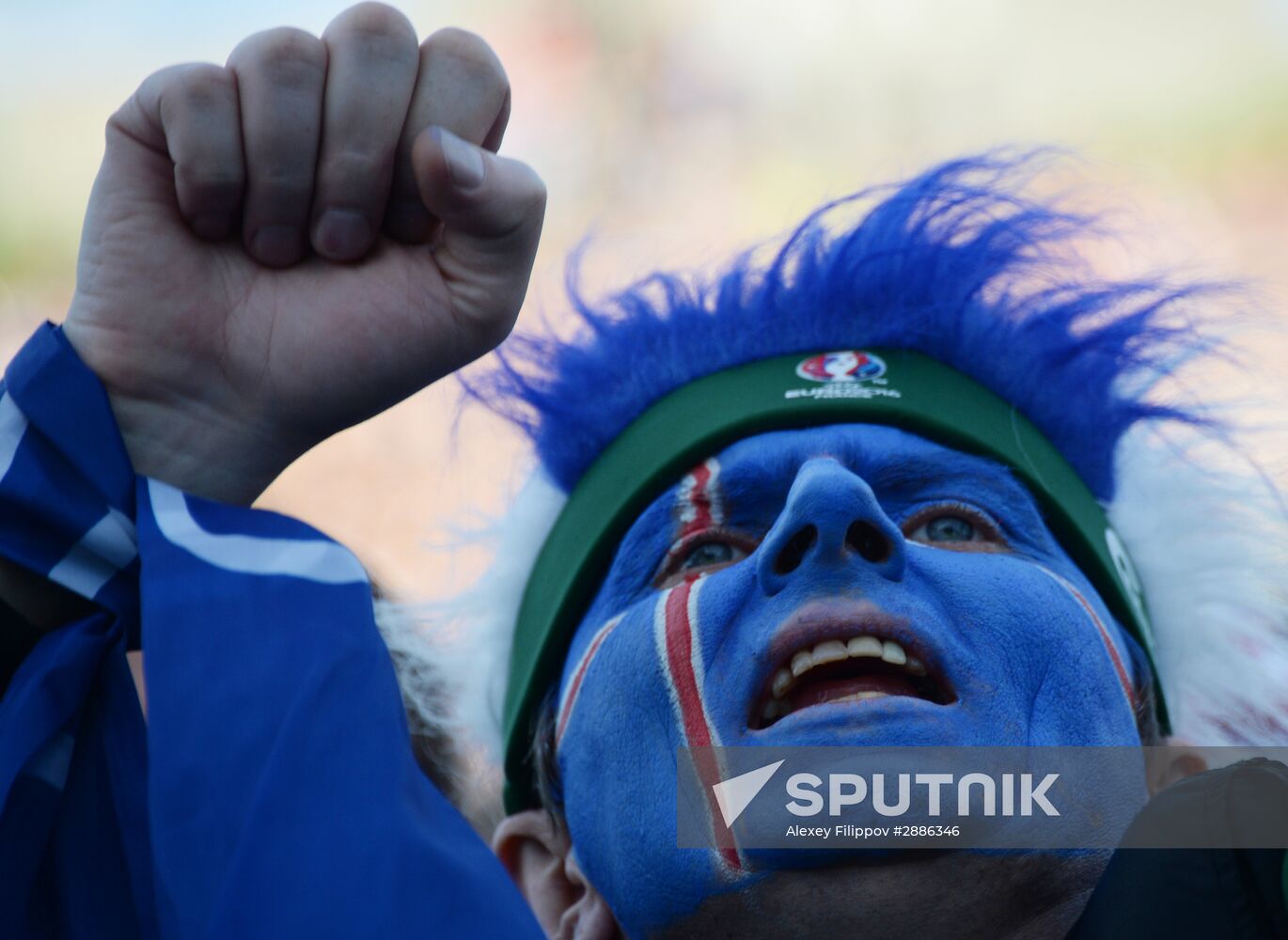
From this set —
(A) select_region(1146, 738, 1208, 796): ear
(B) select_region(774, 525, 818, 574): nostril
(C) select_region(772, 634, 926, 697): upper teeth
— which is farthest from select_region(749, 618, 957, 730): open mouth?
(A) select_region(1146, 738, 1208, 796): ear

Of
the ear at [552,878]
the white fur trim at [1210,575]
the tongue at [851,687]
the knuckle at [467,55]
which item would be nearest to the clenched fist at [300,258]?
the knuckle at [467,55]

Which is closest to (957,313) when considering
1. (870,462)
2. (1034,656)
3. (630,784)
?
(870,462)

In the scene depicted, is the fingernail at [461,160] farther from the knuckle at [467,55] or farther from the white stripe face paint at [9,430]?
the white stripe face paint at [9,430]

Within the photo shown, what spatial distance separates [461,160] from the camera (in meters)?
1.41

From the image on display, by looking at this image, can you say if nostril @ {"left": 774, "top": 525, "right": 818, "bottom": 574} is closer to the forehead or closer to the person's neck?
the forehead

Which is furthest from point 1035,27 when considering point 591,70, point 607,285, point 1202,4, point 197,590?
point 197,590

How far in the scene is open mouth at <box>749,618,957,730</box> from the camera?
5.54 ft

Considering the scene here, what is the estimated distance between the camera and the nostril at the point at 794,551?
1.77 m

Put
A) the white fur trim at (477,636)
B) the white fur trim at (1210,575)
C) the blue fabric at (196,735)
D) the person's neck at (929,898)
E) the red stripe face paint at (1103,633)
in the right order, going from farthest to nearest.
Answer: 1. the white fur trim at (477,636)
2. the white fur trim at (1210,575)
3. the red stripe face paint at (1103,633)
4. the person's neck at (929,898)
5. the blue fabric at (196,735)

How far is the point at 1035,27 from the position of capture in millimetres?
8055

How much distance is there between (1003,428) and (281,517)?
1003 mm

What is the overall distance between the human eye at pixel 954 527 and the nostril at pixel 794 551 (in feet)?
0.65

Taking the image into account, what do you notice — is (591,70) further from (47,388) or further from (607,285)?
(47,388)

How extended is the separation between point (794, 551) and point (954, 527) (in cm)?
27
